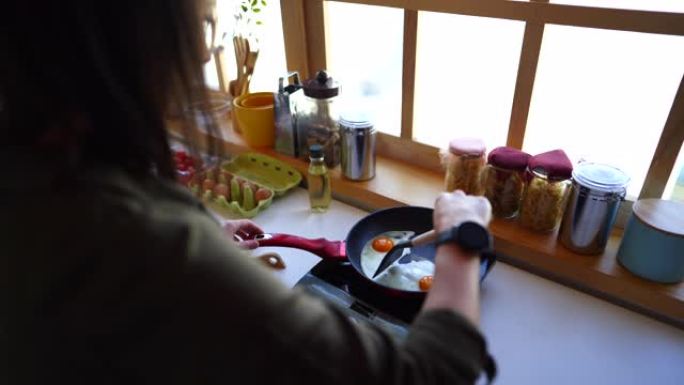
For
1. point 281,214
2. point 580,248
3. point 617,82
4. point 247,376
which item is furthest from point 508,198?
point 247,376

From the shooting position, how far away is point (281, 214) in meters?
1.09

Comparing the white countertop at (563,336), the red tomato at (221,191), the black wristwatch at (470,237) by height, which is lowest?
the white countertop at (563,336)

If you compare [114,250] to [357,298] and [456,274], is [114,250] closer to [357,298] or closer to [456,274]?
[456,274]

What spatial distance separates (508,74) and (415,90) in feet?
0.67

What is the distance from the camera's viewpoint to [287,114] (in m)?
1.16

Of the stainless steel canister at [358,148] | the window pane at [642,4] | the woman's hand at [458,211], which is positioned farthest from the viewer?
the stainless steel canister at [358,148]

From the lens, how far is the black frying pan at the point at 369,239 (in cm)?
86

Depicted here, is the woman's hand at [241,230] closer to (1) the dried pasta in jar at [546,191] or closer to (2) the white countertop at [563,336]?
(2) the white countertop at [563,336]

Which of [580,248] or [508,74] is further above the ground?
[508,74]

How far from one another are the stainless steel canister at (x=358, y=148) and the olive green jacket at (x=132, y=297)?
692 mm

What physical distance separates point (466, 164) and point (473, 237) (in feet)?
1.35

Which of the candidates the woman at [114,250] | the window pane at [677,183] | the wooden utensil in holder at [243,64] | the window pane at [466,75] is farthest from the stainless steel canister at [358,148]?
the woman at [114,250]

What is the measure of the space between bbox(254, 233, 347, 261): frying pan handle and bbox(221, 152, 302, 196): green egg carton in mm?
266

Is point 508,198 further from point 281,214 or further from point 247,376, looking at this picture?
point 247,376
